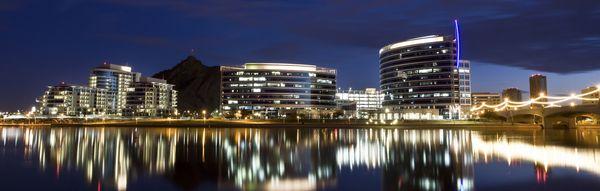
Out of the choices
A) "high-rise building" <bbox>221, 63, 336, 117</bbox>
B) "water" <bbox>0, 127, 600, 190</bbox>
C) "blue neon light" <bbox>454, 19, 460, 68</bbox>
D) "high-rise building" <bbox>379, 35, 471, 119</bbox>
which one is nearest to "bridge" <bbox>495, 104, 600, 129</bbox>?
"high-rise building" <bbox>379, 35, 471, 119</bbox>

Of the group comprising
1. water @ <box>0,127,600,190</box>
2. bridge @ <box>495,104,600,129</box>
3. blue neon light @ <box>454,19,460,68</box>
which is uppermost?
blue neon light @ <box>454,19,460,68</box>

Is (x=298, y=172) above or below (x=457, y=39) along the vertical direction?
below

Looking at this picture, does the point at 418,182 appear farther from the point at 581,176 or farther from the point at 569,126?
the point at 569,126

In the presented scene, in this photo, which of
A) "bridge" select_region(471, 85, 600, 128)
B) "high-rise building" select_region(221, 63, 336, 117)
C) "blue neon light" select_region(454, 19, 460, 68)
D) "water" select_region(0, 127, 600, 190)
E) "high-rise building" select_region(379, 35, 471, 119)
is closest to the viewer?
"water" select_region(0, 127, 600, 190)

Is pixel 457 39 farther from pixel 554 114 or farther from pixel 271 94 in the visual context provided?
pixel 271 94

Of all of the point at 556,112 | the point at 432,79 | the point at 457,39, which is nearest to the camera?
the point at 556,112

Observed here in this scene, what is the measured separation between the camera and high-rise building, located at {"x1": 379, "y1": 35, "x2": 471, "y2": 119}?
6737 inches

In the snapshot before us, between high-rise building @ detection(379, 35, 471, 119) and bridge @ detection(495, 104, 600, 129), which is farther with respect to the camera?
high-rise building @ detection(379, 35, 471, 119)

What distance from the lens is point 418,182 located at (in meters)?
21.4

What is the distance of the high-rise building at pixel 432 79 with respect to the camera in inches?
6737

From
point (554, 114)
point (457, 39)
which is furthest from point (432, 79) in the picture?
point (554, 114)

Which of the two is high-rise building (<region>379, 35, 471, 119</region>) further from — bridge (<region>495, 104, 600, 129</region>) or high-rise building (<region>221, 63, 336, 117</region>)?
high-rise building (<region>221, 63, 336, 117</region>)

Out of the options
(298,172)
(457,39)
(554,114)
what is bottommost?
(298,172)

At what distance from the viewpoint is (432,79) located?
174000 millimetres
